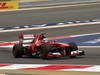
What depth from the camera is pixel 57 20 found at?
25938 mm

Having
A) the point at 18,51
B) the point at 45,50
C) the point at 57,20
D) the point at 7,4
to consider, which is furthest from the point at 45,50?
the point at 7,4

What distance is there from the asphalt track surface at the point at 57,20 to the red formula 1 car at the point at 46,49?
0.20 m

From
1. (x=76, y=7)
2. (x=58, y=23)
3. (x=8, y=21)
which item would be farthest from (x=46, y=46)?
(x=76, y=7)

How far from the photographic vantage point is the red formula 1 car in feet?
41.7

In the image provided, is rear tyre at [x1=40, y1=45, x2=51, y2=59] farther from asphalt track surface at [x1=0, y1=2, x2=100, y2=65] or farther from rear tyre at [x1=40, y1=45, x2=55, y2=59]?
asphalt track surface at [x1=0, y1=2, x2=100, y2=65]

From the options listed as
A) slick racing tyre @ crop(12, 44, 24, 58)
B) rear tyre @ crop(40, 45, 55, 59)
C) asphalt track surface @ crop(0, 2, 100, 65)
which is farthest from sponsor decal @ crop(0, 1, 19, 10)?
rear tyre @ crop(40, 45, 55, 59)

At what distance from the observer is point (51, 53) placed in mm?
12820

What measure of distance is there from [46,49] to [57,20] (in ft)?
44.2

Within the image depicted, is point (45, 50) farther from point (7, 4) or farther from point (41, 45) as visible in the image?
point (7, 4)

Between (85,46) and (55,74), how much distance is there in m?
6.20

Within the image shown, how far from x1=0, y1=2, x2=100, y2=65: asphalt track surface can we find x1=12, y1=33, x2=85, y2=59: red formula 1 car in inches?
8.0

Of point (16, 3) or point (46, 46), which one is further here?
point (16, 3)

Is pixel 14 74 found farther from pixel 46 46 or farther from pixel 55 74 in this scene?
pixel 46 46

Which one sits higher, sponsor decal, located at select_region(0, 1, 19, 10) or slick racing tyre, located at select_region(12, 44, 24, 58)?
slick racing tyre, located at select_region(12, 44, 24, 58)
